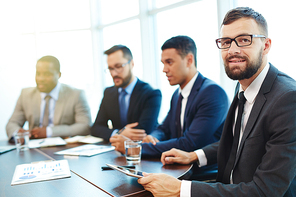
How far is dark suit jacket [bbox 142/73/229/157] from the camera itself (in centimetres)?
177

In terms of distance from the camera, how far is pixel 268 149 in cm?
107

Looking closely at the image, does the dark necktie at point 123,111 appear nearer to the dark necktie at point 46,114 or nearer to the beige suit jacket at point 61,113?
the beige suit jacket at point 61,113

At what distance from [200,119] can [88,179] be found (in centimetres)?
94

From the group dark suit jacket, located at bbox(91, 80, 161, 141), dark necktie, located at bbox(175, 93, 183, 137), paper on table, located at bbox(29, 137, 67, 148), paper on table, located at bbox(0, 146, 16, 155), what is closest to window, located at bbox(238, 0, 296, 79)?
dark necktie, located at bbox(175, 93, 183, 137)

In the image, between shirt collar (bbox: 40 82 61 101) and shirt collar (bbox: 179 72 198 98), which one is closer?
shirt collar (bbox: 179 72 198 98)

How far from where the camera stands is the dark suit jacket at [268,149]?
3.32 ft

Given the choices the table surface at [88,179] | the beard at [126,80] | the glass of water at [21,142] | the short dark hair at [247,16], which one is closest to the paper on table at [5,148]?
the glass of water at [21,142]

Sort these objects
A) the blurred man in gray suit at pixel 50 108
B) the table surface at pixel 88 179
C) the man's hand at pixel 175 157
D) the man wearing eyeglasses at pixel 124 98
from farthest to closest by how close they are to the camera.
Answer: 1. the man wearing eyeglasses at pixel 124 98
2. the blurred man in gray suit at pixel 50 108
3. the man's hand at pixel 175 157
4. the table surface at pixel 88 179

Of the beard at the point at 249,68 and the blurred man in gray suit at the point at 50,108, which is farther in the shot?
the blurred man in gray suit at the point at 50,108

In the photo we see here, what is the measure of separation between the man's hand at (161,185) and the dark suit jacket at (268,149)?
0.26 ft

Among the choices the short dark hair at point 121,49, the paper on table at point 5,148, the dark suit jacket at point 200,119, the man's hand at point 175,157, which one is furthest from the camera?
the short dark hair at point 121,49

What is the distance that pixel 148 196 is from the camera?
3.65ft

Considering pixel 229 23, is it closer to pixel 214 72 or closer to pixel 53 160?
pixel 53 160

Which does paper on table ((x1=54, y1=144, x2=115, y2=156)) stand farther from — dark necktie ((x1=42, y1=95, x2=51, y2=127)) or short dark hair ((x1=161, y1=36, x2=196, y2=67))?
Answer: short dark hair ((x1=161, y1=36, x2=196, y2=67))
